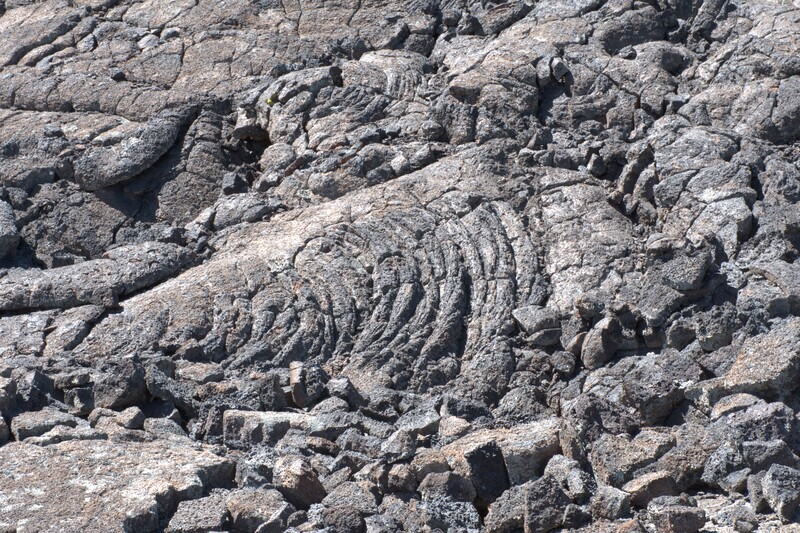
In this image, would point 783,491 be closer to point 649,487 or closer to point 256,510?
point 649,487

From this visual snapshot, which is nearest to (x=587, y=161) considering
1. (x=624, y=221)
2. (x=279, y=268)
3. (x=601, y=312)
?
(x=624, y=221)

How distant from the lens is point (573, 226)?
11859 millimetres

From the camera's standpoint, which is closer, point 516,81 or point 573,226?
point 573,226

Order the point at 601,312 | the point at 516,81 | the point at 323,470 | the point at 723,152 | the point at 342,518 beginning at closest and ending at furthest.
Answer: the point at 342,518 → the point at 323,470 → the point at 601,312 → the point at 723,152 → the point at 516,81

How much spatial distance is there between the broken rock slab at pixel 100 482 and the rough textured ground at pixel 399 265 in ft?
0.10

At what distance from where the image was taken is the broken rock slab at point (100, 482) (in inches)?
324

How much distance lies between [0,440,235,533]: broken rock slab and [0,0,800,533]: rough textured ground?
3 cm

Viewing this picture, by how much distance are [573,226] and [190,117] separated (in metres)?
5.10

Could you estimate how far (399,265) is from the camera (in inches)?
459

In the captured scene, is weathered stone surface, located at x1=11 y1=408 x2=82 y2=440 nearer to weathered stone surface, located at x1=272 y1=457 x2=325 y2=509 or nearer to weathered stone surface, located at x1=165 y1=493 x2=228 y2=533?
weathered stone surface, located at x1=165 y1=493 x2=228 y2=533

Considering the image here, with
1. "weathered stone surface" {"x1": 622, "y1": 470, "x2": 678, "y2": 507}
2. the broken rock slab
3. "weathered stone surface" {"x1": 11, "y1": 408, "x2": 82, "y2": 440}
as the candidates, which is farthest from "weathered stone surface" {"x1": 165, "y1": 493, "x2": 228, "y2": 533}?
"weathered stone surface" {"x1": 622, "y1": 470, "x2": 678, "y2": 507}

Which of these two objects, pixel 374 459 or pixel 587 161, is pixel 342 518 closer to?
pixel 374 459

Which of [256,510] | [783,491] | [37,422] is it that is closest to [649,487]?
[783,491]

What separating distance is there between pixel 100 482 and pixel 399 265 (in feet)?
13.5
